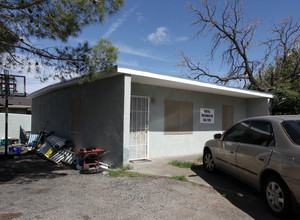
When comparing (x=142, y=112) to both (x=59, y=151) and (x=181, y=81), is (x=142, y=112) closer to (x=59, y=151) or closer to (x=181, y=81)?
(x=181, y=81)

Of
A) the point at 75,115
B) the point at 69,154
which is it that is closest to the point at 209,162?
the point at 69,154

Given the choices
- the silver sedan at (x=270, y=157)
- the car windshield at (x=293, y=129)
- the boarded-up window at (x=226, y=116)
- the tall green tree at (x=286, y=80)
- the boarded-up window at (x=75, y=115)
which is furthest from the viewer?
the tall green tree at (x=286, y=80)

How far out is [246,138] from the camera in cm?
464

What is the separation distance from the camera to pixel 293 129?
3.65 m

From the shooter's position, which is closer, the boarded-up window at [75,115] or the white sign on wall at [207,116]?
the boarded-up window at [75,115]

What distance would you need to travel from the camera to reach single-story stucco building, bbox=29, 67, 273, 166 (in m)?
6.92

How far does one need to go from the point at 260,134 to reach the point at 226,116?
712 cm

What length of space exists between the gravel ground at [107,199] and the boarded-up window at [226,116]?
6.27 metres

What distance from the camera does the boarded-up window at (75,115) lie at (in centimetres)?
930

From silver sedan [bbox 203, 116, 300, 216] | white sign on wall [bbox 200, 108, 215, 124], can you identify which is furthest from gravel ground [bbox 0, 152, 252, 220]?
white sign on wall [bbox 200, 108, 215, 124]

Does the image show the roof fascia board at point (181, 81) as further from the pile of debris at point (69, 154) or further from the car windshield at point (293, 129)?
the car windshield at point (293, 129)

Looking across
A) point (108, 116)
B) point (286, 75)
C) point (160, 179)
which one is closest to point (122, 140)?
point (108, 116)

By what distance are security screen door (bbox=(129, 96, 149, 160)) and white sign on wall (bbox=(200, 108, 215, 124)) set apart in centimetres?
298

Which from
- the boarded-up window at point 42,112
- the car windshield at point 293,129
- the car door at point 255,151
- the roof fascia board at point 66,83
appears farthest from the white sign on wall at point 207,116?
the boarded-up window at point 42,112
